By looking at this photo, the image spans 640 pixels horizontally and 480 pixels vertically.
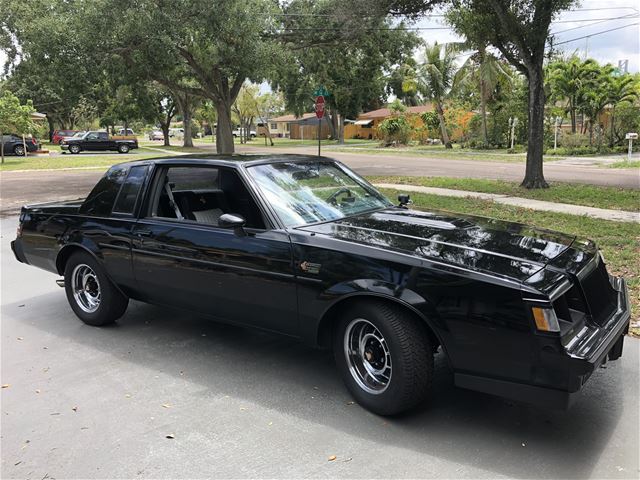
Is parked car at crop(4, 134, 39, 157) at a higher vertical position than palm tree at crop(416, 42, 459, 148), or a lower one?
lower

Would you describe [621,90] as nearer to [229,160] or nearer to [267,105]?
[229,160]

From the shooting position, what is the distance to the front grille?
Answer: 337 centimetres

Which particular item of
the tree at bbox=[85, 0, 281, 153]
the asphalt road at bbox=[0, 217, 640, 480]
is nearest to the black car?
the asphalt road at bbox=[0, 217, 640, 480]

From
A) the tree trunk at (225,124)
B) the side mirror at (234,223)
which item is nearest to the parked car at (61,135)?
the tree trunk at (225,124)

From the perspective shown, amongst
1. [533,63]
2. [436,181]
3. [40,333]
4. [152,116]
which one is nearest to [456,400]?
[40,333]

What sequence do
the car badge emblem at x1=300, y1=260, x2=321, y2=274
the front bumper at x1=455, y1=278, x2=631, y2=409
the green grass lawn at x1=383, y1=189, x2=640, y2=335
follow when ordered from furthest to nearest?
Answer: 1. the green grass lawn at x1=383, y1=189, x2=640, y2=335
2. the car badge emblem at x1=300, y1=260, x2=321, y2=274
3. the front bumper at x1=455, y1=278, x2=631, y2=409

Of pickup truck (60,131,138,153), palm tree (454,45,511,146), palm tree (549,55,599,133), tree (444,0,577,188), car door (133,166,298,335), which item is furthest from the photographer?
pickup truck (60,131,138,153)

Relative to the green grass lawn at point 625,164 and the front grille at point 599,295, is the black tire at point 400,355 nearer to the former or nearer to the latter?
the front grille at point 599,295

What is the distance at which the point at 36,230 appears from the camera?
5.65 metres

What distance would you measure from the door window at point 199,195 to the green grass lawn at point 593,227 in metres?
1.69

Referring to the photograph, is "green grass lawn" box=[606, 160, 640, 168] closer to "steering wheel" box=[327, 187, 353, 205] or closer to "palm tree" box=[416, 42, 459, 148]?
"palm tree" box=[416, 42, 459, 148]

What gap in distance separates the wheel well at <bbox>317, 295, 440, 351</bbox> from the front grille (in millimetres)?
940

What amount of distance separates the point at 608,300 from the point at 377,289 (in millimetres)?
1577

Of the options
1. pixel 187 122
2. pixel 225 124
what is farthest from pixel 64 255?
pixel 187 122
